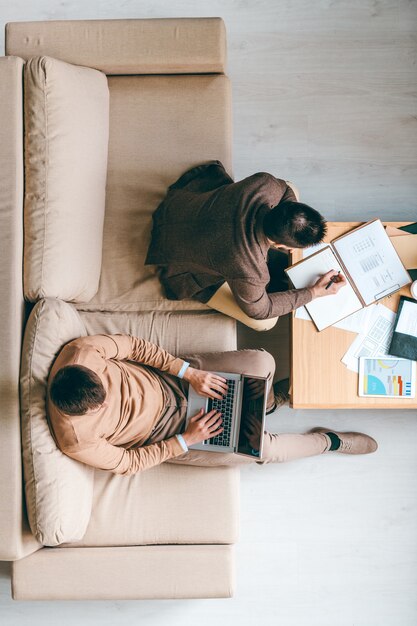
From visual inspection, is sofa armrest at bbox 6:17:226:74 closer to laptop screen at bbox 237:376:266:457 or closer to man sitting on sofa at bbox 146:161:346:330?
man sitting on sofa at bbox 146:161:346:330

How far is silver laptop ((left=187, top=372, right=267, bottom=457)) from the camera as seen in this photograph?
1.93m

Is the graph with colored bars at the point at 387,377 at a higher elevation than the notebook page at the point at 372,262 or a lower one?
lower

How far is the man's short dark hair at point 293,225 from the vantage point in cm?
159

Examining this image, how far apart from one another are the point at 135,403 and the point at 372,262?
0.98 meters

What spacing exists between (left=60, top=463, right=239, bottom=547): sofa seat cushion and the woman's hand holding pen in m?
0.73

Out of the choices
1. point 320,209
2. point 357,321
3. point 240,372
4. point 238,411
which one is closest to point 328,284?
point 357,321

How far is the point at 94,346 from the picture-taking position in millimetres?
1764

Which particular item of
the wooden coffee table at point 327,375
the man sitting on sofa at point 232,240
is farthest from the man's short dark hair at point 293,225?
the wooden coffee table at point 327,375

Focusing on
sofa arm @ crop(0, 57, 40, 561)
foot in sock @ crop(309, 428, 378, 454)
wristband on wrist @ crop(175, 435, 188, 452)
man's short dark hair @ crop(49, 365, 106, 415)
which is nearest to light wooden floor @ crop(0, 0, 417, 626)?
foot in sock @ crop(309, 428, 378, 454)

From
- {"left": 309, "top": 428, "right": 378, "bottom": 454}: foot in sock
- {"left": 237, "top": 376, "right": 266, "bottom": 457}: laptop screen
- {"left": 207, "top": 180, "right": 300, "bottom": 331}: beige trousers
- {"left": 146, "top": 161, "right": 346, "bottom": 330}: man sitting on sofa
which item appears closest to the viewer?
{"left": 146, "top": 161, "right": 346, "bottom": 330}: man sitting on sofa

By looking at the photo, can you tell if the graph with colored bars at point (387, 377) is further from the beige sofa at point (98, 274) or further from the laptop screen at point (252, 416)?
the beige sofa at point (98, 274)

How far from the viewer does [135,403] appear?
185 cm

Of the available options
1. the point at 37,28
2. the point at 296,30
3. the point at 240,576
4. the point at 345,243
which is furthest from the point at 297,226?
the point at 240,576

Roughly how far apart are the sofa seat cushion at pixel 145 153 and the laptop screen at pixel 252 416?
1.33ft
